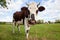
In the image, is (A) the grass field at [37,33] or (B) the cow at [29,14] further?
(A) the grass field at [37,33]

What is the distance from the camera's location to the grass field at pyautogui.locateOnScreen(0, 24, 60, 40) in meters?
10.9

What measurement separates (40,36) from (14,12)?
6.10 ft

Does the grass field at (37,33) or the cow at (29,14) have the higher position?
the cow at (29,14)

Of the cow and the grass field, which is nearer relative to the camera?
the cow

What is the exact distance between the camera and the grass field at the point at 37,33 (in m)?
10.9

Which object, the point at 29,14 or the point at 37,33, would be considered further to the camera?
the point at 37,33

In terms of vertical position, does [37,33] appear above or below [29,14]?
below

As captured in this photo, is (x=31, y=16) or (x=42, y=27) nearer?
(x=31, y=16)

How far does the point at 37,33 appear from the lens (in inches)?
454

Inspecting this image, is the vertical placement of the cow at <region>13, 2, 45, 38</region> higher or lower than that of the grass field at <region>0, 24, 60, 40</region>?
higher

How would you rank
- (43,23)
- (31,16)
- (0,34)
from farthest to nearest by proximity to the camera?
(43,23) → (0,34) → (31,16)

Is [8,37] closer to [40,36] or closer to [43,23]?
[40,36]

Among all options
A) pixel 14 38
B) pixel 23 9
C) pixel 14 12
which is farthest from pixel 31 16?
pixel 14 12

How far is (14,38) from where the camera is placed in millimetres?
10750
